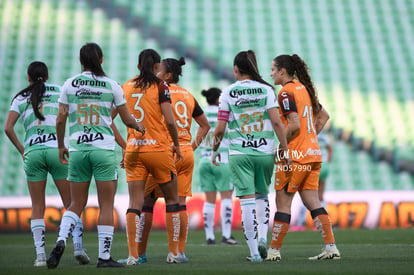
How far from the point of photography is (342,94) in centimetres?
2094

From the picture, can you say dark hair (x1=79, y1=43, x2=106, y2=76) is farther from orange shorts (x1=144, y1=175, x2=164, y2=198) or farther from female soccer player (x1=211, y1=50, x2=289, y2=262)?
female soccer player (x1=211, y1=50, x2=289, y2=262)

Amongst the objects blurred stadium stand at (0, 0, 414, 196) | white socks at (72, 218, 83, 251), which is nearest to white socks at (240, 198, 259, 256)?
white socks at (72, 218, 83, 251)

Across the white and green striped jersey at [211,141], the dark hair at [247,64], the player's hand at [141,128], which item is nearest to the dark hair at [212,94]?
the white and green striped jersey at [211,141]

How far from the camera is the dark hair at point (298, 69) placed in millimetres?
8117

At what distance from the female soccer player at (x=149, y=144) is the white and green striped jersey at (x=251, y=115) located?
72cm

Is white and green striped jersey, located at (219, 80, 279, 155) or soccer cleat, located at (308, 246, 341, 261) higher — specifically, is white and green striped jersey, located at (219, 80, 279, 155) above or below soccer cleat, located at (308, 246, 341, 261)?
above

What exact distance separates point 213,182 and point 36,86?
433 cm

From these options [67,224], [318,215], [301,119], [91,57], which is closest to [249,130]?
[301,119]

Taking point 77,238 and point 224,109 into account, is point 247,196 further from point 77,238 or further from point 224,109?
point 77,238

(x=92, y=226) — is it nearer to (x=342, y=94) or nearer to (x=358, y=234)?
(x=358, y=234)

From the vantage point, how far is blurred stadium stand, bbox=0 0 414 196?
62.2 feet

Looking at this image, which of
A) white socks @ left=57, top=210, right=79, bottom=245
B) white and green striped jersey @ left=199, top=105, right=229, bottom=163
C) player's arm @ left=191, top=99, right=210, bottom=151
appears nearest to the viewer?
white socks @ left=57, top=210, right=79, bottom=245

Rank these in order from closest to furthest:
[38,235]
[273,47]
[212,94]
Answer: [38,235] → [212,94] → [273,47]

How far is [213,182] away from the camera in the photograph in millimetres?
11727
